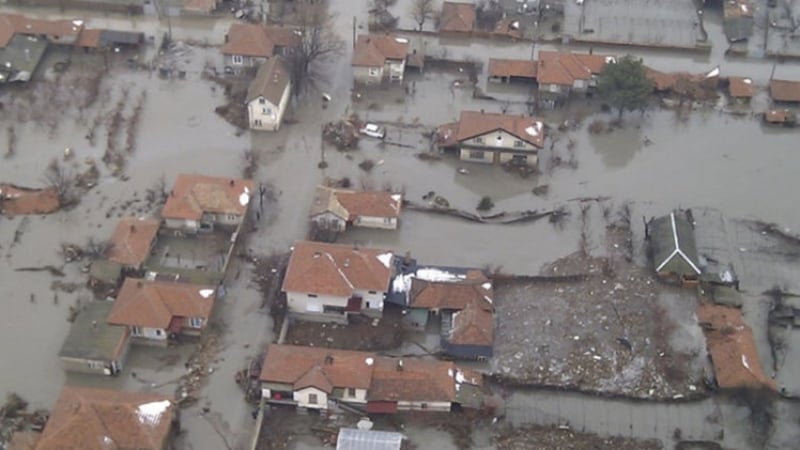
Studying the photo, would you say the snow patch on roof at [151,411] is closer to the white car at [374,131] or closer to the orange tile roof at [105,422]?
the orange tile roof at [105,422]

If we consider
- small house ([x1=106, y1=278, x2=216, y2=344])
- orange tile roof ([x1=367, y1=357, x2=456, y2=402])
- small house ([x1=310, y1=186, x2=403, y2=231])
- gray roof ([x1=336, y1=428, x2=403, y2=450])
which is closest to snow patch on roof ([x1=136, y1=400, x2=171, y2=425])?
small house ([x1=106, y1=278, x2=216, y2=344])

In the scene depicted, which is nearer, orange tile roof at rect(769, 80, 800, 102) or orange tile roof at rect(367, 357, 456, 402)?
orange tile roof at rect(367, 357, 456, 402)

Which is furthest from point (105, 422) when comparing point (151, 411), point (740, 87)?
point (740, 87)

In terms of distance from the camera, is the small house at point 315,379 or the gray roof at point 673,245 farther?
the gray roof at point 673,245

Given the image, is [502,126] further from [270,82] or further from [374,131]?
[270,82]

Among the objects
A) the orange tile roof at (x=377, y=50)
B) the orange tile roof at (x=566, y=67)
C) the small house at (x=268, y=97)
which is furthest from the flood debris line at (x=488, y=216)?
the orange tile roof at (x=377, y=50)

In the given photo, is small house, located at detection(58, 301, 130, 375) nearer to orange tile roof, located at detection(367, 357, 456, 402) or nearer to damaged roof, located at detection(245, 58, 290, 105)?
orange tile roof, located at detection(367, 357, 456, 402)

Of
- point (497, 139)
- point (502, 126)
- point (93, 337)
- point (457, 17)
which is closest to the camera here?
point (93, 337)
